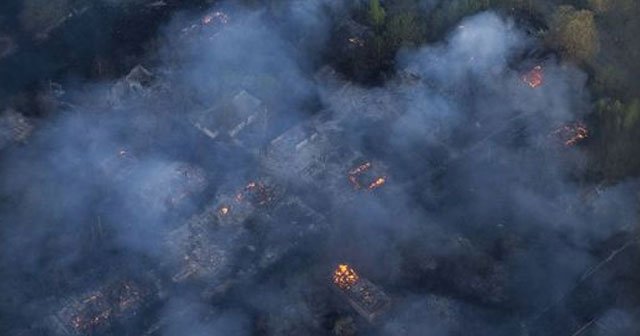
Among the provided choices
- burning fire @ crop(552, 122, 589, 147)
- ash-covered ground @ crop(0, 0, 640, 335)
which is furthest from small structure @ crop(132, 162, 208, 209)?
burning fire @ crop(552, 122, 589, 147)

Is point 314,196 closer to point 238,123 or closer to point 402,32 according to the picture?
point 238,123

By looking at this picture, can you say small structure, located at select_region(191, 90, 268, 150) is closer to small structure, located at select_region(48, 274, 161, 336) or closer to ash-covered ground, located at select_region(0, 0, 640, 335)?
ash-covered ground, located at select_region(0, 0, 640, 335)

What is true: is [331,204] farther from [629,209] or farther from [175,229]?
[629,209]

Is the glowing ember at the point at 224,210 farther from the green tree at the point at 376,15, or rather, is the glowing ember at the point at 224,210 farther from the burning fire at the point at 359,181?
the green tree at the point at 376,15

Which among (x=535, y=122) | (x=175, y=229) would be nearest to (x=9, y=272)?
(x=175, y=229)

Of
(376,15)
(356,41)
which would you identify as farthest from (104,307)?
(376,15)

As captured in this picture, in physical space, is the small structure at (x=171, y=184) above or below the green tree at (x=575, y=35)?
below

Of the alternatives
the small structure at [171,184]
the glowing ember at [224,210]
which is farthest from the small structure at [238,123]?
the glowing ember at [224,210]
